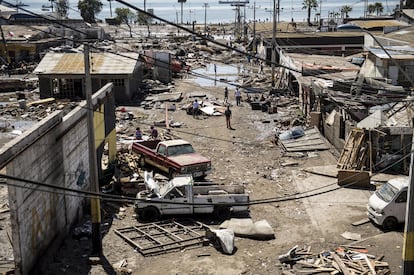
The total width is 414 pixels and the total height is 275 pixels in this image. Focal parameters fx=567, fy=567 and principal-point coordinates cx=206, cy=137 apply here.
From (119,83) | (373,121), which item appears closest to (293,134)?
(373,121)

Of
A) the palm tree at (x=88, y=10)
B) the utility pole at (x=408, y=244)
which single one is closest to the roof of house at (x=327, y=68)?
the utility pole at (x=408, y=244)

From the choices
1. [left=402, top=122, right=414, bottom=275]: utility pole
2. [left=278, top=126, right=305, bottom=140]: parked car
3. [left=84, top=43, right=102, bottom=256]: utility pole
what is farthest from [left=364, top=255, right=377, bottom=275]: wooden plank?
[left=278, top=126, right=305, bottom=140]: parked car

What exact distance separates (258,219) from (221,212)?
1.29 metres

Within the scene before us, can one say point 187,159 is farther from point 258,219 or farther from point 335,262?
point 335,262

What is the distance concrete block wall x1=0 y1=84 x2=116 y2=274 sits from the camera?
42.2 feet

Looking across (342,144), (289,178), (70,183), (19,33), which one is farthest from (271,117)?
(19,33)

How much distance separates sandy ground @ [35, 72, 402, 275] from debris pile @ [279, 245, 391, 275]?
0.36 meters

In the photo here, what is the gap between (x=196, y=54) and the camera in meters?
74.4

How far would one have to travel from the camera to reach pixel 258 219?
18781mm

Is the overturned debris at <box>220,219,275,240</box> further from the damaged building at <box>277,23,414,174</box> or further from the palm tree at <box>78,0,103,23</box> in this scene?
the palm tree at <box>78,0,103,23</box>

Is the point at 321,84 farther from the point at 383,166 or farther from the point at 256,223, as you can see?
the point at 256,223

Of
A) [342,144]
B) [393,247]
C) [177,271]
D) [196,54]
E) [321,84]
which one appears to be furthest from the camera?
[196,54]

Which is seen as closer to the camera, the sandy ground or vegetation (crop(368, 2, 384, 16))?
the sandy ground

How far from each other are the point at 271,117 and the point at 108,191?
1748cm
